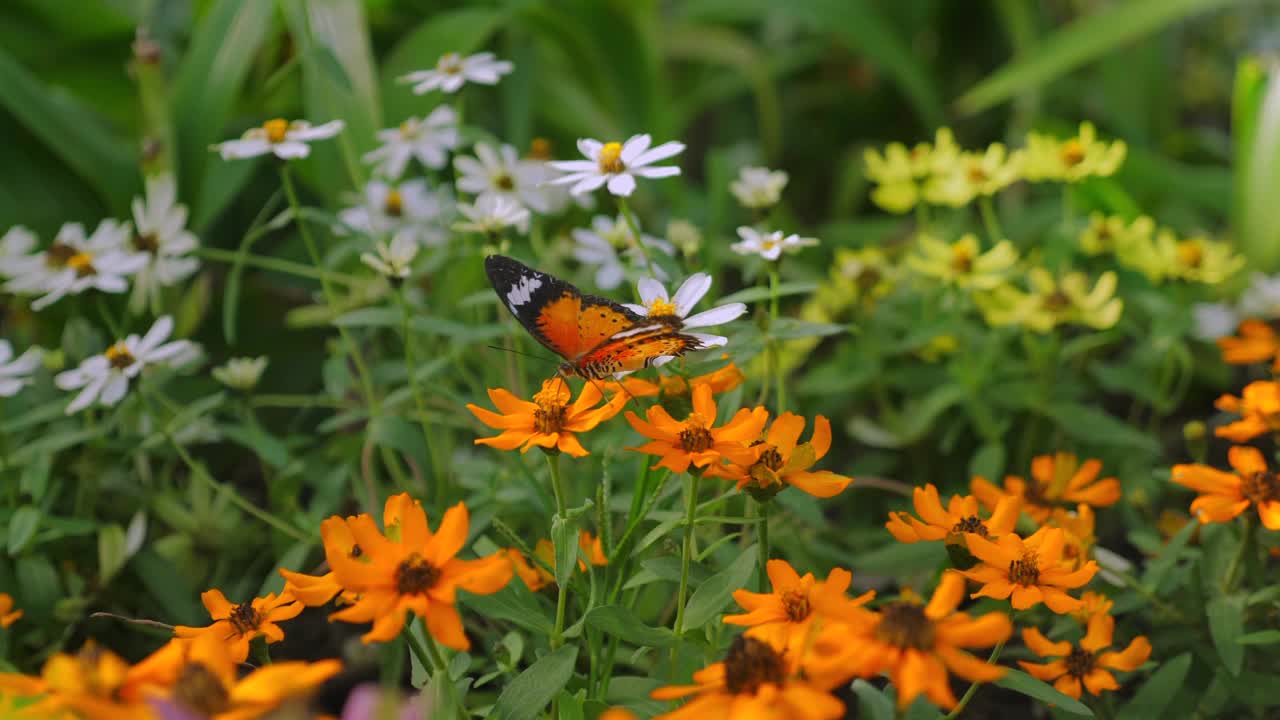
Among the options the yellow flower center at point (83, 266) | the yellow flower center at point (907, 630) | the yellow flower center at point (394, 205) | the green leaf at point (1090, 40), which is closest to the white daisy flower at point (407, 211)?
the yellow flower center at point (394, 205)

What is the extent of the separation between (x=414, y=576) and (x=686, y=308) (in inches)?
10.4

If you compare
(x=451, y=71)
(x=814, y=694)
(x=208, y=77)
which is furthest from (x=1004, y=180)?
(x=208, y=77)

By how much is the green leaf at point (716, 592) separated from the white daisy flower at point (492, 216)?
370mm

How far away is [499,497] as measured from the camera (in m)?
0.82

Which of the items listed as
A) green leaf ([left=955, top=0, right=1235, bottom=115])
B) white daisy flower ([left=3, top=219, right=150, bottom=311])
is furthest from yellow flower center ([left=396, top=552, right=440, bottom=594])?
green leaf ([left=955, top=0, right=1235, bottom=115])

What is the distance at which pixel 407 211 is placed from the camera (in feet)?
3.64

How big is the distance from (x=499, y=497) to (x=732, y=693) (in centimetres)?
37

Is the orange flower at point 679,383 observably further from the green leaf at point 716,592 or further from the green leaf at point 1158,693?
the green leaf at point 1158,693

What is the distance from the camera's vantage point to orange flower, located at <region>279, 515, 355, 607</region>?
56 centimetres

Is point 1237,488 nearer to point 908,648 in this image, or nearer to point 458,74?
point 908,648

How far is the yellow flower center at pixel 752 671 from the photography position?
0.49 meters

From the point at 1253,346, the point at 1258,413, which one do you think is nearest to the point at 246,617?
the point at 1258,413

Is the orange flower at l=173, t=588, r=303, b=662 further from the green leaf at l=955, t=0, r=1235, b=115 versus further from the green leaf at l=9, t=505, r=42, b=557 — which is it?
the green leaf at l=955, t=0, r=1235, b=115

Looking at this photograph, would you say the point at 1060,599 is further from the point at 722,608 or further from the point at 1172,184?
the point at 1172,184
